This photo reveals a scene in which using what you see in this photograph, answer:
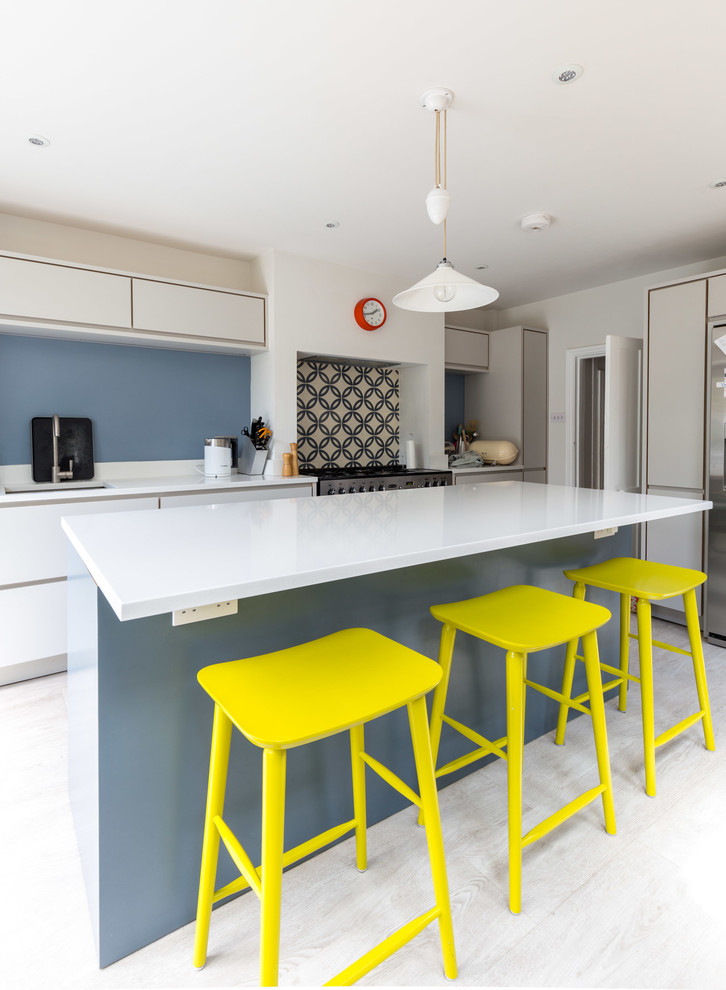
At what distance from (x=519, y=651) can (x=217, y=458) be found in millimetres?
2703

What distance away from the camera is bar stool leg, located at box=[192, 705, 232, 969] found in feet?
3.90

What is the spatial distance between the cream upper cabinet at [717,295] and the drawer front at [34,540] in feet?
11.7

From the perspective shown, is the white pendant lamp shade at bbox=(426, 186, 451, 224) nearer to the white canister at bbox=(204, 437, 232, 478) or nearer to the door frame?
the white canister at bbox=(204, 437, 232, 478)

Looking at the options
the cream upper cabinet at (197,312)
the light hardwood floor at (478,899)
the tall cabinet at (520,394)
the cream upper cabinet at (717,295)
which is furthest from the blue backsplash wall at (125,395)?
the cream upper cabinet at (717,295)

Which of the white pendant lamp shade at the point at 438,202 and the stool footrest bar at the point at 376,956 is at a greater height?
the white pendant lamp shade at the point at 438,202

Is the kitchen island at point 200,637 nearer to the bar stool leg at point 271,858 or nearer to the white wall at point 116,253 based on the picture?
the bar stool leg at point 271,858

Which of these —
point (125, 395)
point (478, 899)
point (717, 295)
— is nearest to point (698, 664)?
point (478, 899)

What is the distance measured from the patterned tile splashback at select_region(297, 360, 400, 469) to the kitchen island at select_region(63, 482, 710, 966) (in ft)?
8.13

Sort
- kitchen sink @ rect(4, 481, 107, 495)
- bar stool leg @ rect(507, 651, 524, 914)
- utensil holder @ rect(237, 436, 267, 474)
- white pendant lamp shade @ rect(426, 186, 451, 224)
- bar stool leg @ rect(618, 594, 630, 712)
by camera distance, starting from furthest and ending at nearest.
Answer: utensil holder @ rect(237, 436, 267, 474) < kitchen sink @ rect(4, 481, 107, 495) < bar stool leg @ rect(618, 594, 630, 712) < white pendant lamp shade @ rect(426, 186, 451, 224) < bar stool leg @ rect(507, 651, 524, 914)

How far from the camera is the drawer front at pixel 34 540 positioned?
270 cm

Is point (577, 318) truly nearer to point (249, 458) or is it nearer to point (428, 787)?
point (249, 458)

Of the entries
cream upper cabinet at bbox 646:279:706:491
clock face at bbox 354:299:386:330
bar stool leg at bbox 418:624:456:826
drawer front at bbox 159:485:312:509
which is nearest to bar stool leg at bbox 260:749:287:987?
bar stool leg at bbox 418:624:456:826

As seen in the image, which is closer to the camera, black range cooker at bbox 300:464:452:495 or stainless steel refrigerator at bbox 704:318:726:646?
stainless steel refrigerator at bbox 704:318:726:646

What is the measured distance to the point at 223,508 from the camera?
6.39ft
